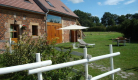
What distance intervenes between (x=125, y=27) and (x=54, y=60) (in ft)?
56.5

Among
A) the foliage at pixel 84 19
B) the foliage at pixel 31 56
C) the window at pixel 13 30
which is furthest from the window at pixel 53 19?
the foliage at pixel 84 19

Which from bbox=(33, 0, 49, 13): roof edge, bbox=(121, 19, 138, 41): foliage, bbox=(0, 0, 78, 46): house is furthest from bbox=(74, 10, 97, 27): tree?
bbox=(33, 0, 49, 13): roof edge

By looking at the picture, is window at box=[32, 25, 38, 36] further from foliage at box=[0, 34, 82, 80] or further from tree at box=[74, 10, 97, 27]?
tree at box=[74, 10, 97, 27]

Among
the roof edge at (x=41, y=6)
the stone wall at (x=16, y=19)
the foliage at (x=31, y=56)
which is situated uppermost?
the roof edge at (x=41, y=6)

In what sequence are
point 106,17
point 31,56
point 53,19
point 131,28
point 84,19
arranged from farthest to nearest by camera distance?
point 106,17 < point 84,19 < point 131,28 < point 53,19 < point 31,56

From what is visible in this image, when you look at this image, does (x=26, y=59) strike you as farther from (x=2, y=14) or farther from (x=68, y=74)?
(x=2, y=14)

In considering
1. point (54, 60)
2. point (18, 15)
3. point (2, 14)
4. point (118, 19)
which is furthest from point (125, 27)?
point (118, 19)

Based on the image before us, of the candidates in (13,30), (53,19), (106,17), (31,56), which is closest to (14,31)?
(13,30)

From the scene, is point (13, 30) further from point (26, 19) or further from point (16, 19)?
point (26, 19)

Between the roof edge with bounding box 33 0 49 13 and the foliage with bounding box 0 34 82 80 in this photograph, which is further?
the roof edge with bounding box 33 0 49 13

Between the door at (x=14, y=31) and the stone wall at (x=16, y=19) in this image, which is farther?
the door at (x=14, y=31)

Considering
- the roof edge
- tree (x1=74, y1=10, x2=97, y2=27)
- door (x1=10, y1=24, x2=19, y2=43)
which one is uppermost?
tree (x1=74, y1=10, x2=97, y2=27)

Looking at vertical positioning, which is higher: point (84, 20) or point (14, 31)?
point (84, 20)

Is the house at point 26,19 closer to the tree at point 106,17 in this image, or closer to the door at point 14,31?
the door at point 14,31
